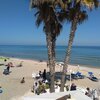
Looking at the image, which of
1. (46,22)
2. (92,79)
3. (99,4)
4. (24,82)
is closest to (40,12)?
(46,22)

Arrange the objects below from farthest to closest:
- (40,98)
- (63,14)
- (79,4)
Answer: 1. (63,14)
2. (79,4)
3. (40,98)

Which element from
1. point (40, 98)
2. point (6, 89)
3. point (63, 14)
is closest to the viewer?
point (40, 98)

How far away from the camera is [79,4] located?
15.6 metres

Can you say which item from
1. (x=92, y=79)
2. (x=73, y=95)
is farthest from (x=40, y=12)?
(x=92, y=79)

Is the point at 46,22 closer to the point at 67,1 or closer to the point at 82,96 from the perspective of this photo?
the point at 67,1

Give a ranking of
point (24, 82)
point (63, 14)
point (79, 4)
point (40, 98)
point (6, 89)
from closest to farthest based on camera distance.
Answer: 1. point (40, 98)
2. point (79, 4)
3. point (63, 14)
4. point (6, 89)
5. point (24, 82)

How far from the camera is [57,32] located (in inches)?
713

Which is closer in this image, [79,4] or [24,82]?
[79,4]

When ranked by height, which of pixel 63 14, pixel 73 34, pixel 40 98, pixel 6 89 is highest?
pixel 63 14

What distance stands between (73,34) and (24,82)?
865cm

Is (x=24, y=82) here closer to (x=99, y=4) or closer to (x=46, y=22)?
(x=46, y=22)

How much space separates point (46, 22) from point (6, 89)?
673 cm

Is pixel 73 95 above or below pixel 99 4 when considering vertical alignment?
below

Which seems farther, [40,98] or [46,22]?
[46,22]
